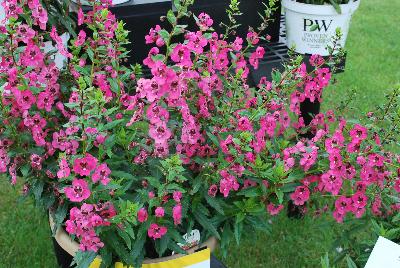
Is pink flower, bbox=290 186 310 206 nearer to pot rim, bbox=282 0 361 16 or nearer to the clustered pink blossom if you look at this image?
the clustered pink blossom

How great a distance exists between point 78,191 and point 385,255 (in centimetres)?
76

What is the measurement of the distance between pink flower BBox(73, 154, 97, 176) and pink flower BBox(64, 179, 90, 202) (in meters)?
0.02

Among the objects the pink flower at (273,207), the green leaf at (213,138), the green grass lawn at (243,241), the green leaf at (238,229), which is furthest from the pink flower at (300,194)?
the green grass lawn at (243,241)

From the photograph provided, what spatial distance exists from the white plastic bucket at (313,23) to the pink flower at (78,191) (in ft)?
4.02

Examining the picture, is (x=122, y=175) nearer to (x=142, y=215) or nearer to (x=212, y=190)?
(x=142, y=215)

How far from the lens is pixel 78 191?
3.99 ft

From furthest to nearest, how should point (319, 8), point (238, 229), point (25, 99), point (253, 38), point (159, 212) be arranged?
point (319, 8) → point (253, 38) → point (238, 229) → point (25, 99) → point (159, 212)

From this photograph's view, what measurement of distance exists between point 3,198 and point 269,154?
6.00 feet

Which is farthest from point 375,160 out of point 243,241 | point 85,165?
point 243,241

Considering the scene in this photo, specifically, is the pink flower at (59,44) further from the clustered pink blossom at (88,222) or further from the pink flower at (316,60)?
the pink flower at (316,60)

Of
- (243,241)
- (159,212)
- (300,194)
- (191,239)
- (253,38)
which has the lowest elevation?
(243,241)

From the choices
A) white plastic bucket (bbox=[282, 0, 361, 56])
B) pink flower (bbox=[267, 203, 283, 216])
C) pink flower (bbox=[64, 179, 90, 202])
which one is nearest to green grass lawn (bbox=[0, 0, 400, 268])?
white plastic bucket (bbox=[282, 0, 361, 56])

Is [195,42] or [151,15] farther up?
[195,42]

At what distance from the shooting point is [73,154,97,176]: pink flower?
1203mm
